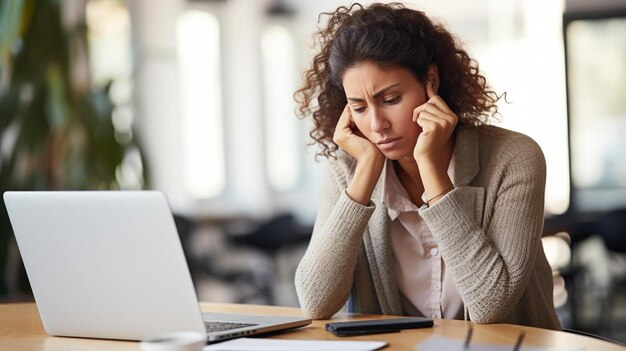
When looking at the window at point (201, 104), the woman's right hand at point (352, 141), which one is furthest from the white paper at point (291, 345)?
the window at point (201, 104)

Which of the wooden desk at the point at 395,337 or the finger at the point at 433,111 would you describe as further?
the finger at the point at 433,111

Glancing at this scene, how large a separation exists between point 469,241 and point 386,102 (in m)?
0.39

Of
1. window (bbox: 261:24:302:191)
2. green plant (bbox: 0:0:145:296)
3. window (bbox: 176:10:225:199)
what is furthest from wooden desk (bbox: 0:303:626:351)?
window (bbox: 261:24:302:191)

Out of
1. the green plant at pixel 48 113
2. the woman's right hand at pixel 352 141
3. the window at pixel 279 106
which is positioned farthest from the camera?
the window at pixel 279 106

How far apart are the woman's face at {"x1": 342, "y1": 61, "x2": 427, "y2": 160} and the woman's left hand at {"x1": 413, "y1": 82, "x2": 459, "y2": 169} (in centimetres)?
3

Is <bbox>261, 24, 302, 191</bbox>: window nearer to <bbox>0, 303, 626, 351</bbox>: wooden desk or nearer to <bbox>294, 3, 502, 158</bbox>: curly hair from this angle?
<bbox>294, 3, 502, 158</bbox>: curly hair

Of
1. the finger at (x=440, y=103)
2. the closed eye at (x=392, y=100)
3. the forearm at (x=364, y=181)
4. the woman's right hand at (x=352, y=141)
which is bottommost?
the forearm at (x=364, y=181)

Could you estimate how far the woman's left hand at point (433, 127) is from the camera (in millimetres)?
2014

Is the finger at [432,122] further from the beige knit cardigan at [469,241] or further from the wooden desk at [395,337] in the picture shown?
the wooden desk at [395,337]

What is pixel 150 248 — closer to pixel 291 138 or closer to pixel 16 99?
pixel 16 99

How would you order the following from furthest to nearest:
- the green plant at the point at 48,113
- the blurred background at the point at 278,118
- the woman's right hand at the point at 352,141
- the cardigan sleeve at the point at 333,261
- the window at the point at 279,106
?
the window at the point at 279,106 → the blurred background at the point at 278,118 → the green plant at the point at 48,113 → the woman's right hand at the point at 352,141 → the cardigan sleeve at the point at 333,261

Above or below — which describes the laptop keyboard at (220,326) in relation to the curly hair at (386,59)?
below

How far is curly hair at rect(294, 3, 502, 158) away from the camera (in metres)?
2.08

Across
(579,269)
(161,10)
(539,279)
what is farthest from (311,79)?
(161,10)
